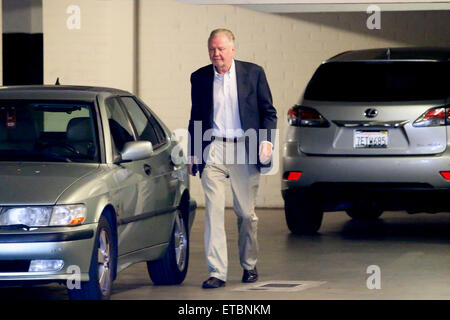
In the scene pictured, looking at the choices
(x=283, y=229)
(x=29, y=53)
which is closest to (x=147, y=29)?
(x=29, y=53)

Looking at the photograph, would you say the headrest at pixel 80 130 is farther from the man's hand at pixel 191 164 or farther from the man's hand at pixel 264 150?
the man's hand at pixel 264 150

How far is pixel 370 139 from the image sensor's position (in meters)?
11.7

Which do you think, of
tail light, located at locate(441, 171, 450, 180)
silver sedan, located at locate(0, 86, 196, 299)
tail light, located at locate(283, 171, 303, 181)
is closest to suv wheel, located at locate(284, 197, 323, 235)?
tail light, located at locate(283, 171, 303, 181)

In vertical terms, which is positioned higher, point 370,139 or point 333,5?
point 333,5

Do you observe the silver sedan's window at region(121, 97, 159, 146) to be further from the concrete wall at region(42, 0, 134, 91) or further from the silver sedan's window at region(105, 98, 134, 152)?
the concrete wall at region(42, 0, 134, 91)

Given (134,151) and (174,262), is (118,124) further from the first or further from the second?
(174,262)

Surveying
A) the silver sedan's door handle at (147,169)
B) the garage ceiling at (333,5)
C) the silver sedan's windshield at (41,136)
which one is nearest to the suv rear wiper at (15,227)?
the silver sedan's windshield at (41,136)

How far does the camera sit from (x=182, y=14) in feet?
52.4

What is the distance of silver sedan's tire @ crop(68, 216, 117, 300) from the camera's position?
776 cm

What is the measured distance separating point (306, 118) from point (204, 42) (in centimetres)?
415

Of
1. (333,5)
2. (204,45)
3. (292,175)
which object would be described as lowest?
(292,175)

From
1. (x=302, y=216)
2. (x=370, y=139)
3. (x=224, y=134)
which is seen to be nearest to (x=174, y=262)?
(x=224, y=134)

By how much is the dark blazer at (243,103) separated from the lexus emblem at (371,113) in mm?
2526

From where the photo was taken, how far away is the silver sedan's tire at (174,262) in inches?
367
